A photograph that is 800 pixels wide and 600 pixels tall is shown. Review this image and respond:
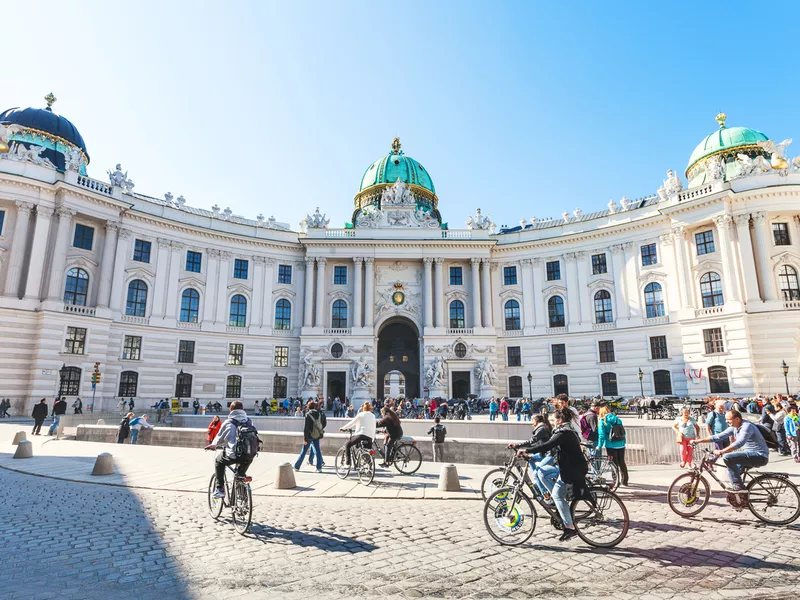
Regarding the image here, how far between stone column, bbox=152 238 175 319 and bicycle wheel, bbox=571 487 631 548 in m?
39.5

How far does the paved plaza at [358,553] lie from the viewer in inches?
213

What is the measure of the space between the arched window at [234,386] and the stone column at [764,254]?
43141mm

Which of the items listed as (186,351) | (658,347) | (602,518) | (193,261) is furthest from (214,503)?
(658,347)

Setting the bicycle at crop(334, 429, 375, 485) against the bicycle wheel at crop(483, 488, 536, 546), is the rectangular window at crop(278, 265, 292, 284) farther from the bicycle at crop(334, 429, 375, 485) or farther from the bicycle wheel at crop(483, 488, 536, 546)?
the bicycle wheel at crop(483, 488, 536, 546)

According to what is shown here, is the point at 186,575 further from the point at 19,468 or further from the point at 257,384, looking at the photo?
the point at 257,384

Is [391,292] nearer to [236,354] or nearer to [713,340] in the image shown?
[236,354]

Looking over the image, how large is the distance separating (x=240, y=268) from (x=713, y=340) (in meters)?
40.7

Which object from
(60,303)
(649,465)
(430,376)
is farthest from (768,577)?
(60,303)

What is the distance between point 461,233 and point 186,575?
42685mm

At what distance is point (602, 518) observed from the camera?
6.80 metres

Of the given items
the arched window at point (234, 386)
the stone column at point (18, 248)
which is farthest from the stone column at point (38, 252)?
the arched window at point (234, 386)

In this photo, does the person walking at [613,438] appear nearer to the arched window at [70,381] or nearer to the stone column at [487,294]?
the stone column at [487,294]

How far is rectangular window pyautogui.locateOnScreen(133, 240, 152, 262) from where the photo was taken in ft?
127

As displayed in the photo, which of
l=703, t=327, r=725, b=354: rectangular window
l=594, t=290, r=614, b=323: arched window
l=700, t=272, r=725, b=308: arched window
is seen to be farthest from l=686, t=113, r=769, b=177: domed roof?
l=703, t=327, r=725, b=354: rectangular window
